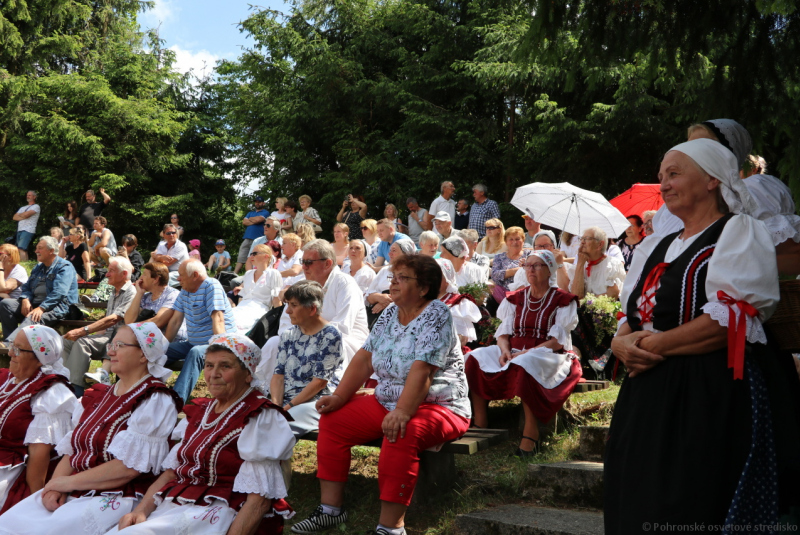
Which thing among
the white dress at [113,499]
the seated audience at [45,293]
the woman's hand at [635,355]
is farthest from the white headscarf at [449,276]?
the seated audience at [45,293]

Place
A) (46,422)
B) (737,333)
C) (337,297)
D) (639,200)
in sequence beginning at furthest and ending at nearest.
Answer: (639,200) < (337,297) < (46,422) < (737,333)

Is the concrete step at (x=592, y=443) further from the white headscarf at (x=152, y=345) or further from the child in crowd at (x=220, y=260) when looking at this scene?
the child in crowd at (x=220, y=260)

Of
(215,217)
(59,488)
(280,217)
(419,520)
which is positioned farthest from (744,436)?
(215,217)

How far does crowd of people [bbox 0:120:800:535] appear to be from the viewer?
78.5 inches

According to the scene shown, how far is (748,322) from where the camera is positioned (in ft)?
6.43

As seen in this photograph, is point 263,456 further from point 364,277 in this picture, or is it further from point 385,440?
point 364,277

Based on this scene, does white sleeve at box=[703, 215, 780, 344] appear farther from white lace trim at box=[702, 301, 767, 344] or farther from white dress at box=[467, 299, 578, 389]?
white dress at box=[467, 299, 578, 389]

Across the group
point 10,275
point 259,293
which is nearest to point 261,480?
point 259,293

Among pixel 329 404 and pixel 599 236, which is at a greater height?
pixel 599 236

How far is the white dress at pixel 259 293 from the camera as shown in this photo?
702 cm

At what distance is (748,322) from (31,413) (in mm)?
3569

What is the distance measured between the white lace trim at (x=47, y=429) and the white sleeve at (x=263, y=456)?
4.18 feet

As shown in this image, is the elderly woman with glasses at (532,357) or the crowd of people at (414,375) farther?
the elderly woman with glasses at (532,357)

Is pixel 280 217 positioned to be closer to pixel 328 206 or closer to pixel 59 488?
pixel 328 206
